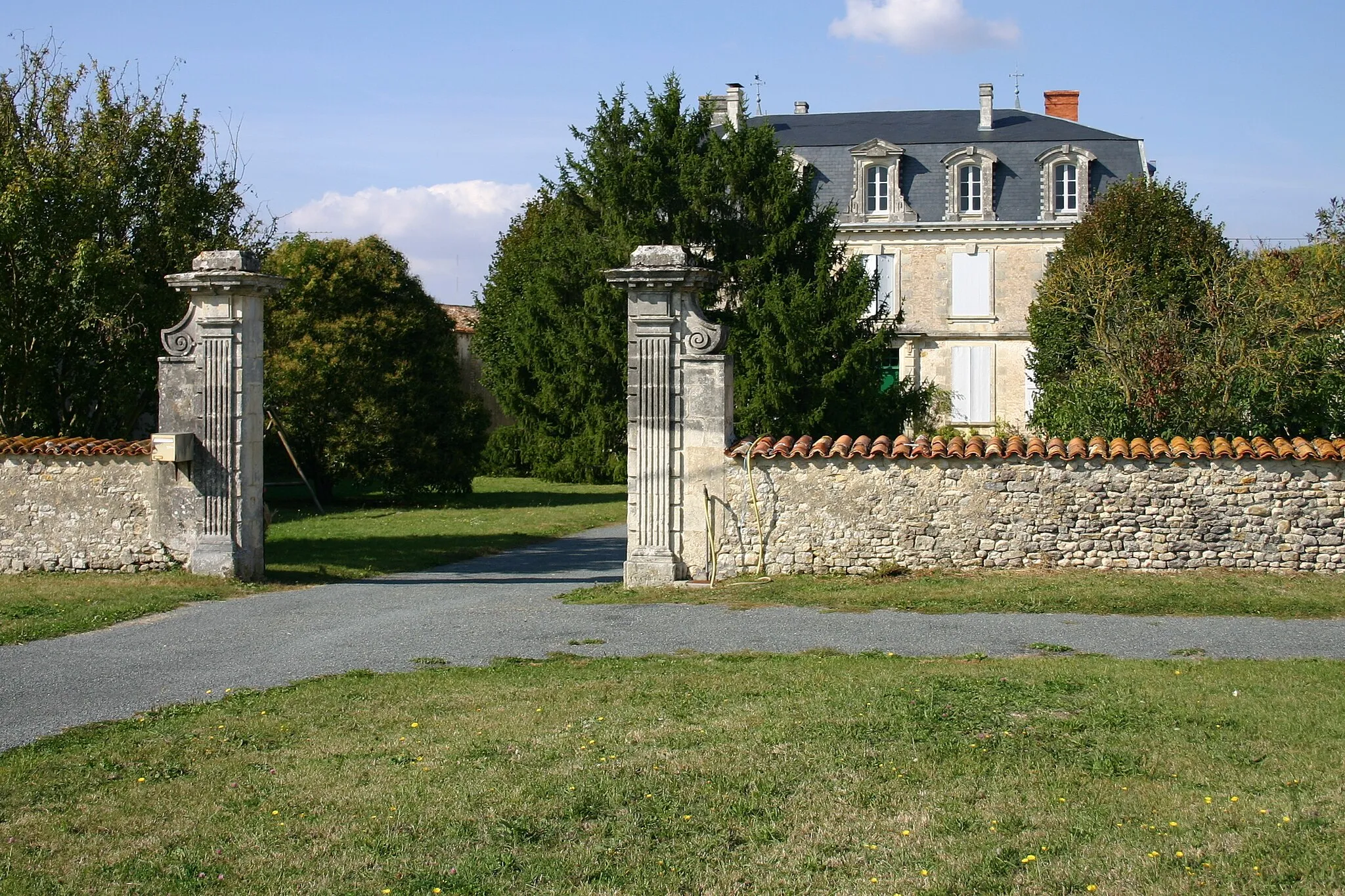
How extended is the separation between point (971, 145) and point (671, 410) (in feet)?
85.6

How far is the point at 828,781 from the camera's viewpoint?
6.03 metres

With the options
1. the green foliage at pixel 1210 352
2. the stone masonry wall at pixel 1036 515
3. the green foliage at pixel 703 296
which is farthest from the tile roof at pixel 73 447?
the green foliage at pixel 1210 352

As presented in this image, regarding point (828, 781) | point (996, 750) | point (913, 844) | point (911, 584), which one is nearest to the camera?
point (913, 844)

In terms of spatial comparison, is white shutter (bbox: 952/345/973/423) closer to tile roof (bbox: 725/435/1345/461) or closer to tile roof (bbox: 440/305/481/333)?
tile roof (bbox: 440/305/481/333)

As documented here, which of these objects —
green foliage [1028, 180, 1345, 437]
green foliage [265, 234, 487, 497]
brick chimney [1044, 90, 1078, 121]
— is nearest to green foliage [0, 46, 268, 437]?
green foliage [265, 234, 487, 497]

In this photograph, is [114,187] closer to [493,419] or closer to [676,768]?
[676,768]

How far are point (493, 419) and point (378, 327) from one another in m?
17.2

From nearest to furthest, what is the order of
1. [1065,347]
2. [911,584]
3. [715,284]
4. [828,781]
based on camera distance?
[828,781] < [911,584] < [715,284] < [1065,347]

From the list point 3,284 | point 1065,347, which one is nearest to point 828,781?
point 3,284

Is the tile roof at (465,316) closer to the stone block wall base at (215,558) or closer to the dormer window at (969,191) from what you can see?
the dormer window at (969,191)

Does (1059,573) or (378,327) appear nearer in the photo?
(1059,573)

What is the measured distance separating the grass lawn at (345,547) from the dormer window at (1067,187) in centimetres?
1520

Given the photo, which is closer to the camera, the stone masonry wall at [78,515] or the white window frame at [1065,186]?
the stone masonry wall at [78,515]

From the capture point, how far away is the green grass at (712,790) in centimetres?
494
